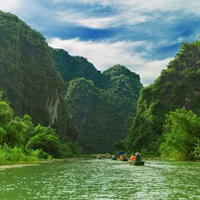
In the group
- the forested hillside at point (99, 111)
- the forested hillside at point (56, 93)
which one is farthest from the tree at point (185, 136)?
the forested hillside at point (99, 111)

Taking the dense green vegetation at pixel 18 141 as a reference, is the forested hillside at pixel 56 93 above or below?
above

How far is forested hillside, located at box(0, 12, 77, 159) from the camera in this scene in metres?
71.5

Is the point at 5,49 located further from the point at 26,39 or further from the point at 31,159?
the point at 31,159

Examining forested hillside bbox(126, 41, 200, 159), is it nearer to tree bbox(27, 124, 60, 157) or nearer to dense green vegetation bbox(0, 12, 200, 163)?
dense green vegetation bbox(0, 12, 200, 163)

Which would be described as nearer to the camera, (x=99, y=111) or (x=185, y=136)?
(x=185, y=136)

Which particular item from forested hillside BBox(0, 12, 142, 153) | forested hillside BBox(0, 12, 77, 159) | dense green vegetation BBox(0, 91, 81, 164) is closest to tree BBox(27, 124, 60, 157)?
dense green vegetation BBox(0, 91, 81, 164)

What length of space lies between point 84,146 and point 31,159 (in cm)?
8063

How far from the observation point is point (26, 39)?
3253 inches

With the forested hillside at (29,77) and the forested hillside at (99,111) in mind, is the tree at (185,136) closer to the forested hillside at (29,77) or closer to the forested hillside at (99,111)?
the forested hillside at (29,77)

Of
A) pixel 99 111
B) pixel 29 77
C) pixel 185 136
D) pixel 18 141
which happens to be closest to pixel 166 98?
Result: pixel 29 77

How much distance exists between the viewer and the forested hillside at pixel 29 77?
71500 mm

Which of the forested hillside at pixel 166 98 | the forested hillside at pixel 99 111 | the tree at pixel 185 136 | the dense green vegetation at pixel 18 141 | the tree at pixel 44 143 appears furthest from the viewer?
the forested hillside at pixel 99 111

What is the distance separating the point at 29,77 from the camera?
258ft

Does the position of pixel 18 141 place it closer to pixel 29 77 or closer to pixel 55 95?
pixel 29 77
